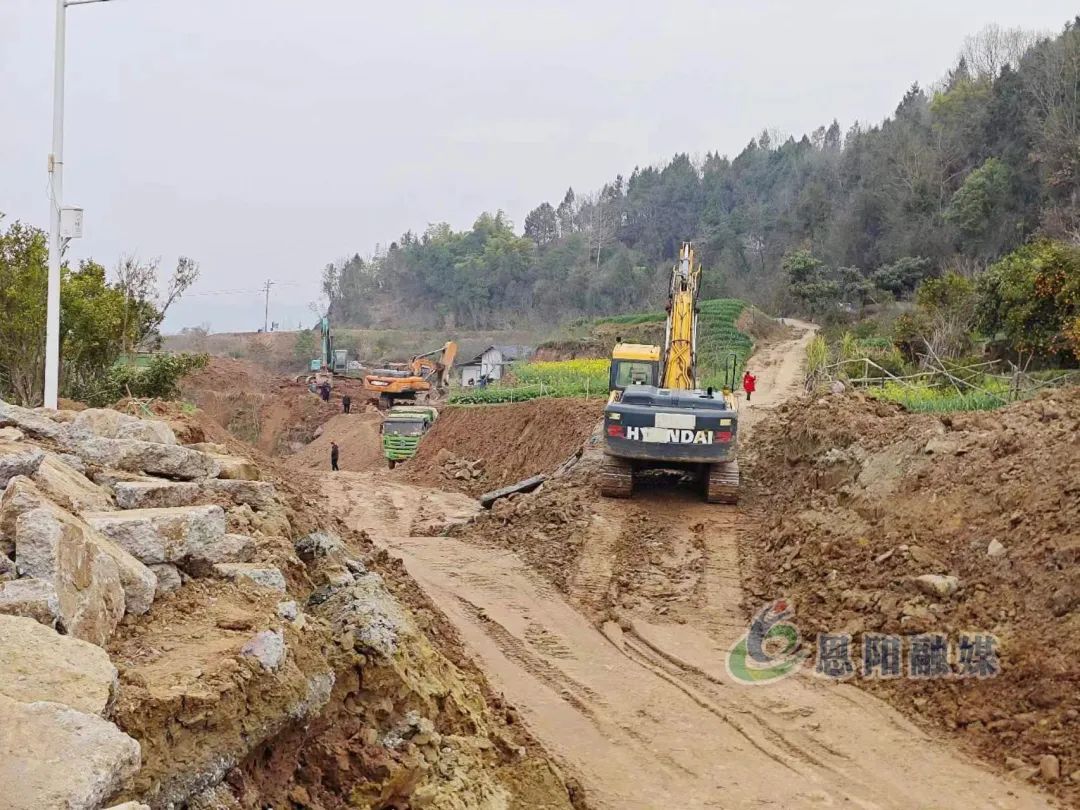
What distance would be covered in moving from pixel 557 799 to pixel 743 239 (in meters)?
69.0

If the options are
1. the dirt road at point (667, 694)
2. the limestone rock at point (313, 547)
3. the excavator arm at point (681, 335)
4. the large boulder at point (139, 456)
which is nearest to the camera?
the dirt road at point (667, 694)

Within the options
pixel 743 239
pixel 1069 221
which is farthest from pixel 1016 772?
pixel 743 239

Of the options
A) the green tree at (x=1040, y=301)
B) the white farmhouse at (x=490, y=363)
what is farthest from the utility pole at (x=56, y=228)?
the white farmhouse at (x=490, y=363)

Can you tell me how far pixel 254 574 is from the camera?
473cm

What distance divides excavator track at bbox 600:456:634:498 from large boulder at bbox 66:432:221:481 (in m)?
7.69

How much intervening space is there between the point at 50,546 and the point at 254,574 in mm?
1284

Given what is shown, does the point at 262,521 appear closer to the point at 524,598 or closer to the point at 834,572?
the point at 524,598

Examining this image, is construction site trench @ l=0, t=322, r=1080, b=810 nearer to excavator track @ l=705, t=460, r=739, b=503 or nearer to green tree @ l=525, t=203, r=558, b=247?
excavator track @ l=705, t=460, r=739, b=503

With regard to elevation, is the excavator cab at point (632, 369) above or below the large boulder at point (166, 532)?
above

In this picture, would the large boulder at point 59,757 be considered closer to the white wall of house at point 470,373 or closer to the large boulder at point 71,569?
the large boulder at point 71,569

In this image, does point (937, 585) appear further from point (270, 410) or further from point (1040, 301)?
point (270, 410)

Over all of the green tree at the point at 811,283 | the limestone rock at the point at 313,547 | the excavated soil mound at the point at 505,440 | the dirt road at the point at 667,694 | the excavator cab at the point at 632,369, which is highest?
the green tree at the point at 811,283

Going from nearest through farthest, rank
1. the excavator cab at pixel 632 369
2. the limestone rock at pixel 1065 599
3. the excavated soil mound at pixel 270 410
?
the limestone rock at pixel 1065 599 < the excavator cab at pixel 632 369 < the excavated soil mound at pixel 270 410

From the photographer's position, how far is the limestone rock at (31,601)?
10.7 feet
